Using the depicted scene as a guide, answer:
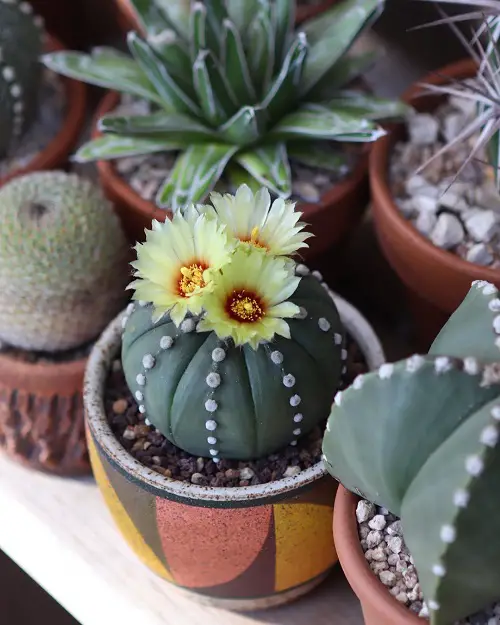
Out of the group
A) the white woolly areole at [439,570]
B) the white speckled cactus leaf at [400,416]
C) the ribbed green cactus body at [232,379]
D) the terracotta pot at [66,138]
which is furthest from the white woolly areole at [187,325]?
the terracotta pot at [66,138]

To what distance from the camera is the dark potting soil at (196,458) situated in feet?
2.15

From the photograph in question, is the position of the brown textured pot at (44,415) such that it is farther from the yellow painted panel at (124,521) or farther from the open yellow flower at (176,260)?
the open yellow flower at (176,260)

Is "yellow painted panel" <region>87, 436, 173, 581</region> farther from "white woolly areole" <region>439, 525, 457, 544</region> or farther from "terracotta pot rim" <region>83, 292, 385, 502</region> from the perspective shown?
"white woolly areole" <region>439, 525, 457, 544</region>

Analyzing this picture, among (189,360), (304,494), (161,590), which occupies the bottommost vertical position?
(161,590)

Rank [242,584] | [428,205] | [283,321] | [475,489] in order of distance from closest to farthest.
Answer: [475,489] < [283,321] < [242,584] < [428,205]

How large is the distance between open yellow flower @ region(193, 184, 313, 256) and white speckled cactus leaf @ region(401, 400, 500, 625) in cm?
18

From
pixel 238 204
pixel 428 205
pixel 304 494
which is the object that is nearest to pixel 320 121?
pixel 428 205

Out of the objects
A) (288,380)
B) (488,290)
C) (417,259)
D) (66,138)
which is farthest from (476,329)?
(66,138)

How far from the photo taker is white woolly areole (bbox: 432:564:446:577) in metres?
0.48

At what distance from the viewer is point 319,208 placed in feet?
2.69

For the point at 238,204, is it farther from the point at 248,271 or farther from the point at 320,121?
the point at 320,121

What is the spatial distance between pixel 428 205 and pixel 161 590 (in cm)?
44

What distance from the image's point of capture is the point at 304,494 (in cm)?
63

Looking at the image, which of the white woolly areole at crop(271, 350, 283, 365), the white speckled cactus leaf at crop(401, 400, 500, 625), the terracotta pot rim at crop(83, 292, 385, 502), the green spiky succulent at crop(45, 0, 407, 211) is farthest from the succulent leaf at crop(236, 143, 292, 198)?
the white speckled cactus leaf at crop(401, 400, 500, 625)
